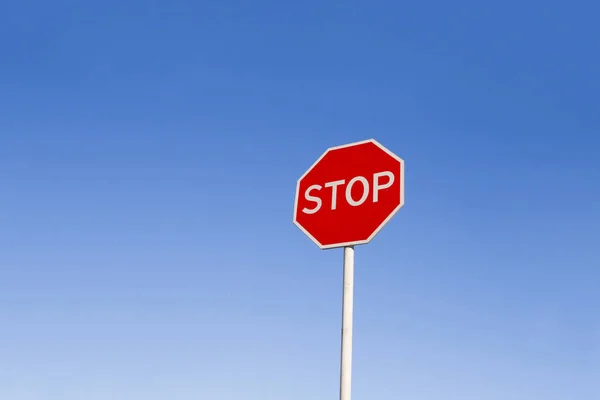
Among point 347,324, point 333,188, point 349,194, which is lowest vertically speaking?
point 347,324

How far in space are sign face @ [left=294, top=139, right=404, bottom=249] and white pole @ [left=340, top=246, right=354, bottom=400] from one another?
19 centimetres

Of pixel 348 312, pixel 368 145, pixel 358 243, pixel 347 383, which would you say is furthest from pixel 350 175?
pixel 347 383

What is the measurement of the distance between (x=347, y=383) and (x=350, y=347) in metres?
0.32

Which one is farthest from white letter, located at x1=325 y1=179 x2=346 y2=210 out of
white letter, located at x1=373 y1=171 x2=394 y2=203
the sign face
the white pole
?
the white pole

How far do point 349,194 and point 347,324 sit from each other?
1357mm

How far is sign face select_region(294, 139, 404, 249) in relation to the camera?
583cm

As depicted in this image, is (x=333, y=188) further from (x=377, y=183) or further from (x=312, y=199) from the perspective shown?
(x=377, y=183)

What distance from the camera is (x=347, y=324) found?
18.1ft

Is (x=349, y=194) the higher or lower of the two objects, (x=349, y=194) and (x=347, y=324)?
the higher

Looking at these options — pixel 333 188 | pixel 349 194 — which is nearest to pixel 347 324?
pixel 349 194

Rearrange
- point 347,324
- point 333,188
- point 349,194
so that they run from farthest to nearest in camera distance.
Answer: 1. point 333,188
2. point 349,194
3. point 347,324

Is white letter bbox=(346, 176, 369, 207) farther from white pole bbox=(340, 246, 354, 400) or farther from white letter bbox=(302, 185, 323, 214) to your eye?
white pole bbox=(340, 246, 354, 400)

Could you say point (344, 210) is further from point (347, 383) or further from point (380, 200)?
point (347, 383)

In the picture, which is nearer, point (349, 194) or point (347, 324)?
point (347, 324)
